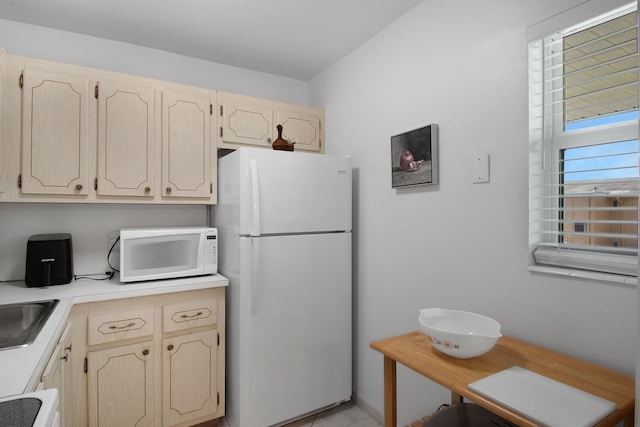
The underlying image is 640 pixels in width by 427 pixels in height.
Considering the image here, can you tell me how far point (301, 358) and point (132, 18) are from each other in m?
2.27

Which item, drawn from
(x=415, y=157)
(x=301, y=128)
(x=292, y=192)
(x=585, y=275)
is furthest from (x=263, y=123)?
(x=585, y=275)

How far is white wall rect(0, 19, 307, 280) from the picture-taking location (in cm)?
205

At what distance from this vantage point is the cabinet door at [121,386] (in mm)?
1799

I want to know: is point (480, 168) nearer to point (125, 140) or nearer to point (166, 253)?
point (166, 253)

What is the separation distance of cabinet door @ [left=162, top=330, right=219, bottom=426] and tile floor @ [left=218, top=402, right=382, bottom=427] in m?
0.25

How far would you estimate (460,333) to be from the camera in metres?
1.17

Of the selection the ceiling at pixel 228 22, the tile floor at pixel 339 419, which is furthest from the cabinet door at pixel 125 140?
the tile floor at pixel 339 419

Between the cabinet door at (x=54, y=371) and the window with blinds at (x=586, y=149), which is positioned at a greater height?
the window with blinds at (x=586, y=149)

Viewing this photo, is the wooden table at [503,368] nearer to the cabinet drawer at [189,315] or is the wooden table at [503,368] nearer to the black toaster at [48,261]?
the cabinet drawer at [189,315]

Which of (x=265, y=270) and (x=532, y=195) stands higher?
(x=532, y=195)

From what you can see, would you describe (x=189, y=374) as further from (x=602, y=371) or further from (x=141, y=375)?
(x=602, y=371)

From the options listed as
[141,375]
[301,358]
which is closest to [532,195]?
[301,358]

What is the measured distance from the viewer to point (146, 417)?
6.28 ft

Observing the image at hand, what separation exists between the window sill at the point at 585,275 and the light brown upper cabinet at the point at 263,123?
5.63ft
